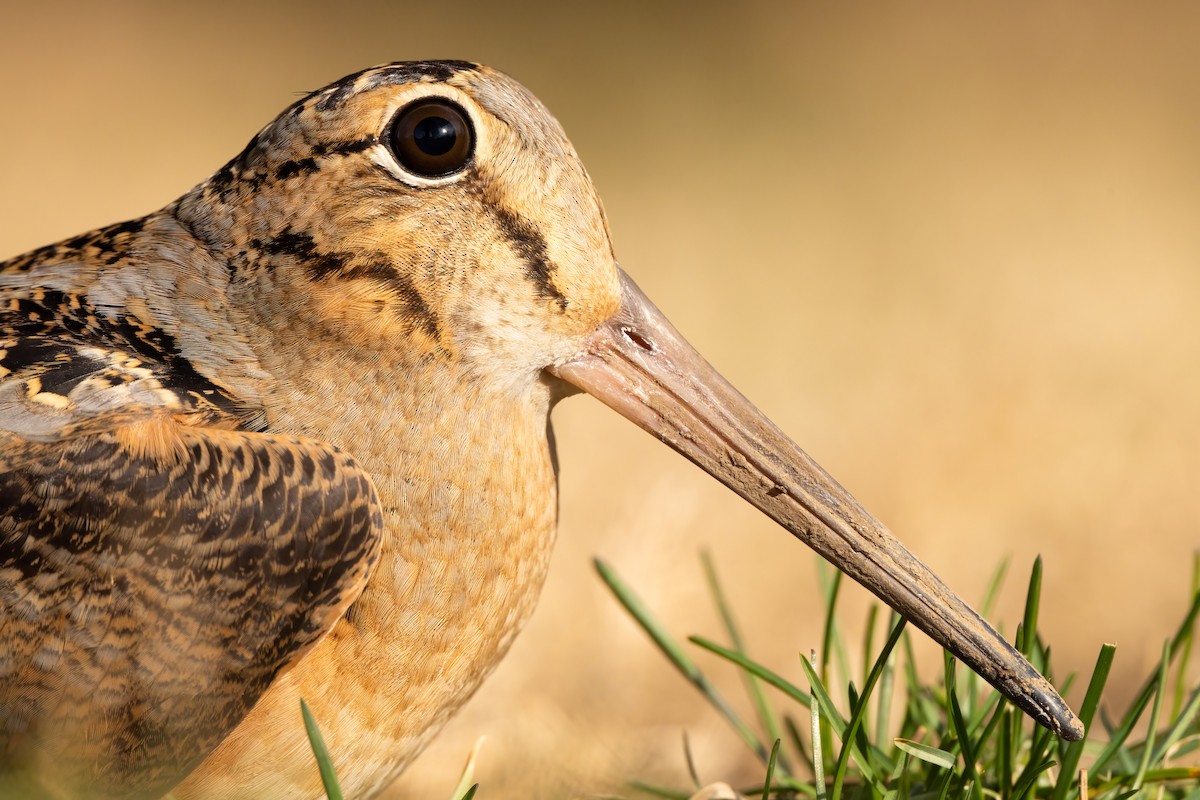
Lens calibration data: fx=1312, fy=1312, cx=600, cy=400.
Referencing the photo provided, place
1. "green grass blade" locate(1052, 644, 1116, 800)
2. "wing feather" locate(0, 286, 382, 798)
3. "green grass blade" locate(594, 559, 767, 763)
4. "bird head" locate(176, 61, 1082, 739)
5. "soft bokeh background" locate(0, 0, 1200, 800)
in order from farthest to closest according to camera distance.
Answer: "soft bokeh background" locate(0, 0, 1200, 800) < "green grass blade" locate(594, 559, 767, 763) < "bird head" locate(176, 61, 1082, 739) < "green grass blade" locate(1052, 644, 1116, 800) < "wing feather" locate(0, 286, 382, 798)

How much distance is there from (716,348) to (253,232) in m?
3.78

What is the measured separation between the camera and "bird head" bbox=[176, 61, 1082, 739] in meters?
1.87

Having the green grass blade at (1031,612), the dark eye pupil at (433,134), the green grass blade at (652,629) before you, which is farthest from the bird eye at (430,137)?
the green grass blade at (1031,612)

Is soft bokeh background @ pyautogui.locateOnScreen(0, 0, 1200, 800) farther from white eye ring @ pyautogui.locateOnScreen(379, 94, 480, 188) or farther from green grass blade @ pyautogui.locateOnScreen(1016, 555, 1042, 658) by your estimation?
white eye ring @ pyautogui.locateOnScreen(379, 94, 480, 188)

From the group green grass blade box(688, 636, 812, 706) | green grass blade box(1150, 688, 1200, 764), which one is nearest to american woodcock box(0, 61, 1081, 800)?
green grass blade box(688, 636, 812, 706)

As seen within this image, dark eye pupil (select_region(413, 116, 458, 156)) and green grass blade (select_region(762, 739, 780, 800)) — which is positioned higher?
dark eye pupil (select_region(413, 116, 458, 156))

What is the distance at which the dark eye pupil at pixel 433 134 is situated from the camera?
1866mm

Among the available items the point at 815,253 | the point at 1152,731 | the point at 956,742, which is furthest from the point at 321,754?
the point at 815,253

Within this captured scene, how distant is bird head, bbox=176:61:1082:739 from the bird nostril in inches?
2.8

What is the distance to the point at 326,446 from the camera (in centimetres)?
184

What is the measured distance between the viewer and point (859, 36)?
8.07m

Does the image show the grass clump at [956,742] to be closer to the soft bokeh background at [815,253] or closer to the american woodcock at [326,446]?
the american woodcock at [326,446]

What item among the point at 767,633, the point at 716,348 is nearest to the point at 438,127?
the point at 767,633

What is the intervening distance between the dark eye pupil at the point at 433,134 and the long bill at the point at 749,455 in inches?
14.5
